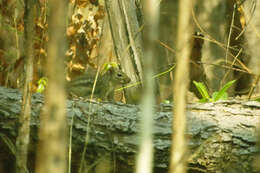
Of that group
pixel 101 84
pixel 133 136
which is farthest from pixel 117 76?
pixel 133 136

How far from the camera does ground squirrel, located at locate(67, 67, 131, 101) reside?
4.22 m

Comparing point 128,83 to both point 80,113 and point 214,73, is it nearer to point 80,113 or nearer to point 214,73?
point 80,113

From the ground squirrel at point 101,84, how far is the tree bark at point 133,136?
3.48 feet

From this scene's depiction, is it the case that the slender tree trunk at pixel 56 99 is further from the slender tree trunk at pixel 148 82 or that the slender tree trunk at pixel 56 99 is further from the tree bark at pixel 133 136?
the tree bark at pixel 133 136

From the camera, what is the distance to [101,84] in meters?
4.83

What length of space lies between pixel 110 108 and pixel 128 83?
1.15 m

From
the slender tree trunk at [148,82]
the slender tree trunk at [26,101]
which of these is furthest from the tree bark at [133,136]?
the slender tree trunk at [148,82]

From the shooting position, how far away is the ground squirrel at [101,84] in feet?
13.8

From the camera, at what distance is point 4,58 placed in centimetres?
429

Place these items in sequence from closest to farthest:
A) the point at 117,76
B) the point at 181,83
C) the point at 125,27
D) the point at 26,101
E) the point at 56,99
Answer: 1. the point at 56,99
2. the point at 181,83
3. the point at 26,101
4. the point at 125,27
5. the point at 117,76

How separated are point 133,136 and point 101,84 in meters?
2.05

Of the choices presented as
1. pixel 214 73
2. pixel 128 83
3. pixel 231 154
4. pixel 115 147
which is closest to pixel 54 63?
pixel 115 147

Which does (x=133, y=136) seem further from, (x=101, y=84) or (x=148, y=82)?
(x=101, y=84)

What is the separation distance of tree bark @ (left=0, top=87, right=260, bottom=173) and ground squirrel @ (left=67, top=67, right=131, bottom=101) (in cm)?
106
